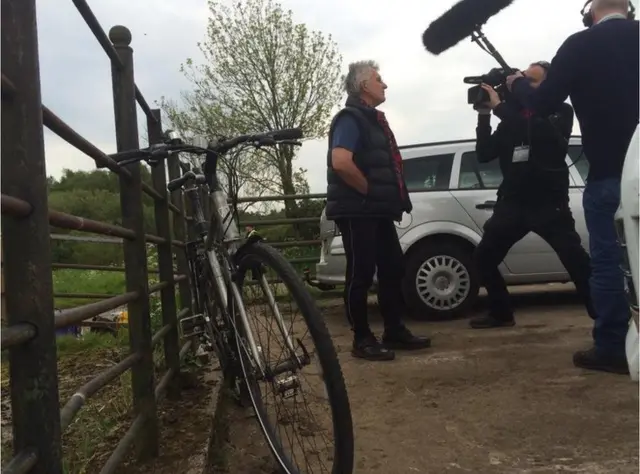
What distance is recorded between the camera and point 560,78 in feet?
11.6

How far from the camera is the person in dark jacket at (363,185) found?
4312mm

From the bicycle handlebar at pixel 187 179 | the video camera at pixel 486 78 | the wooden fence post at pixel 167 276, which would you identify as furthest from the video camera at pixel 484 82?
the bicycle handlebar at pixel 187 179

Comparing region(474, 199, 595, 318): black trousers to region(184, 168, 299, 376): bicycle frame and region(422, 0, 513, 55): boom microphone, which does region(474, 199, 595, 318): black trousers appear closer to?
region(422, 0, 513, 55): boom microphone

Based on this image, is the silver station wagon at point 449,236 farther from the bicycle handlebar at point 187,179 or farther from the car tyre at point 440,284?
the bicycle handlebar at point 187,179

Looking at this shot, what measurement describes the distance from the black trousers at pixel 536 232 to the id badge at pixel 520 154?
31cm

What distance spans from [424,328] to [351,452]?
3.63m

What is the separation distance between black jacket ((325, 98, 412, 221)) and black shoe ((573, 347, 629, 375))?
1453mm

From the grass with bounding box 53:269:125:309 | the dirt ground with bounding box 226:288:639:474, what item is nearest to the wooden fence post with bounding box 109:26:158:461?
the dirt ground with bounding box 226:288:639:474

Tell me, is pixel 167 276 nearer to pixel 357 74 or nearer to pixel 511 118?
pixel 357 74

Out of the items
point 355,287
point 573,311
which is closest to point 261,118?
point 573,311

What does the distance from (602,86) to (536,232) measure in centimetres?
137

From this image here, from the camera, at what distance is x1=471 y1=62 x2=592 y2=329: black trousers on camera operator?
446cm

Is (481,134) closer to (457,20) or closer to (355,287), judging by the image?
(457,20)

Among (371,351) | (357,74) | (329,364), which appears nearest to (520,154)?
(357,74)
